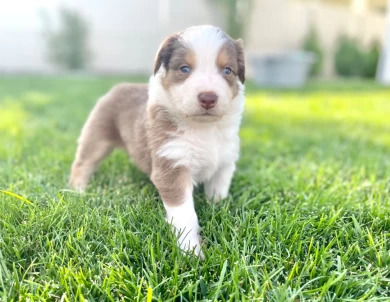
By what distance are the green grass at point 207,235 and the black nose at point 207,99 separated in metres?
0.67

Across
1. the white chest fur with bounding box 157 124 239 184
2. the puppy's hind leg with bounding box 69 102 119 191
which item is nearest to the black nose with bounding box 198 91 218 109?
the white chest fur with bounding box 157 124 239 184

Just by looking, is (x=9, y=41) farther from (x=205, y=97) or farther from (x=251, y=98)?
(x=205, y=97)

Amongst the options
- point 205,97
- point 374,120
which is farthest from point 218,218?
point 374,120

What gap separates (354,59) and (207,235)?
55.5 feet

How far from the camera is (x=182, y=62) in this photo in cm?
222

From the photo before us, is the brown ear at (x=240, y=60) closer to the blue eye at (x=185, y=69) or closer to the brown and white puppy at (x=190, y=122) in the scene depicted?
the brown and white puppy at (x=190, y=122)

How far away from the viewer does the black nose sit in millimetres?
2066

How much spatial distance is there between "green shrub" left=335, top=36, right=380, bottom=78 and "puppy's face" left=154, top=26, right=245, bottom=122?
16.3 meters

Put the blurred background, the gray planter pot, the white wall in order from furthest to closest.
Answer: the white wall → the blurred background → the gray planter pot

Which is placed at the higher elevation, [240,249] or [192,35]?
[192,35]

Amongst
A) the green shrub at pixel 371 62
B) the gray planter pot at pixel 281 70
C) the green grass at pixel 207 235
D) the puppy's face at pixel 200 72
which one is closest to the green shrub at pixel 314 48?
the green shrub at pixel 371 62

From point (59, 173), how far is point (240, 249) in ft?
6.34

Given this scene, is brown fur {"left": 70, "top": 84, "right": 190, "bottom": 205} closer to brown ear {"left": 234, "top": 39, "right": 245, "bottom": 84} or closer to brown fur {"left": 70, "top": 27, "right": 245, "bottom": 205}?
brown fur {"left": 70, "top": 27, "right": 245, "bottom": 205}

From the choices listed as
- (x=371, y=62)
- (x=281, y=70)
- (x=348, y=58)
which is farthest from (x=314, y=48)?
(x=281, y=70)
